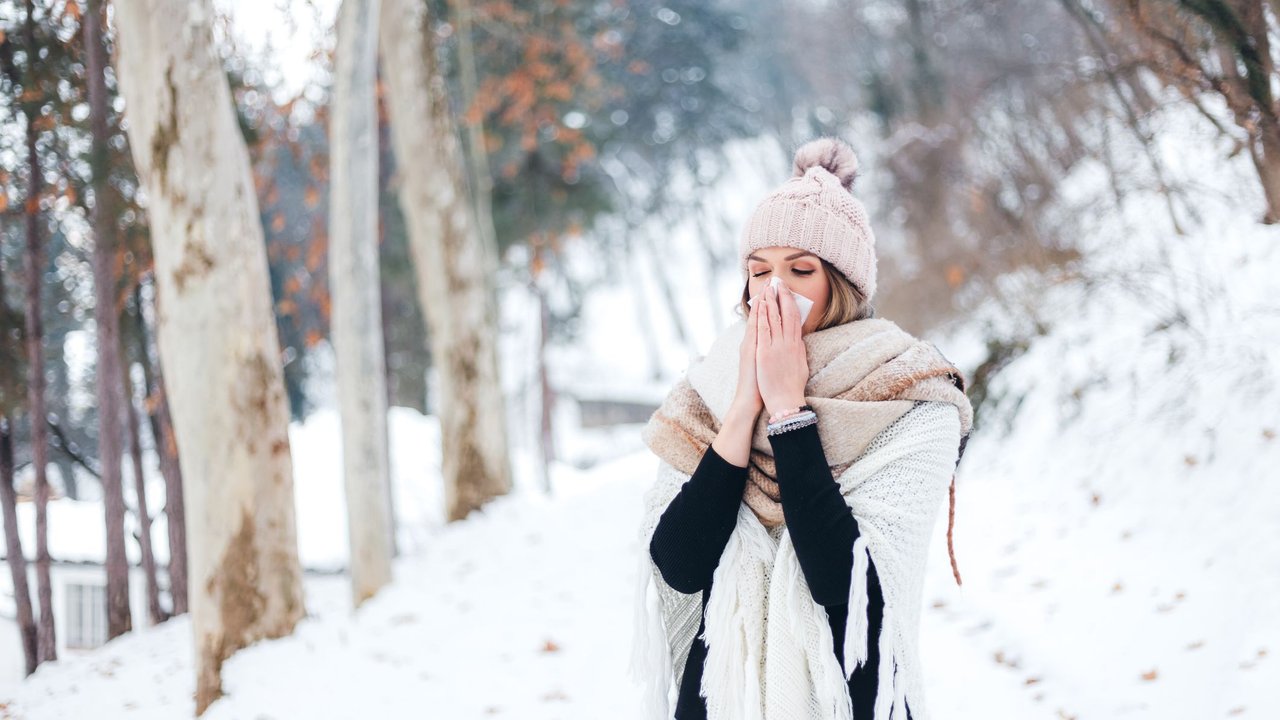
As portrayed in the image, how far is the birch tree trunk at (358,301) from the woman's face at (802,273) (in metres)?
4.70

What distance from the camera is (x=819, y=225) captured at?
6.31 ft

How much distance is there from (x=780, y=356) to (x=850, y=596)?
0.46m

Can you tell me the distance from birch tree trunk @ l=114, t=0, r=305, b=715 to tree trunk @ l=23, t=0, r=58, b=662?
1558 mm

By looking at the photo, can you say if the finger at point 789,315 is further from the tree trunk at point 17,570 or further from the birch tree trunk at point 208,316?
the tree trunk at point 17,570

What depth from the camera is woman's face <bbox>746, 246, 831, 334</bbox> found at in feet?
6.38

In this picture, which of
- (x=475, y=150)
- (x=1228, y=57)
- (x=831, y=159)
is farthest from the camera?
(x=475, y=150)

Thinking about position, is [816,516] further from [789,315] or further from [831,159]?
[831,159]

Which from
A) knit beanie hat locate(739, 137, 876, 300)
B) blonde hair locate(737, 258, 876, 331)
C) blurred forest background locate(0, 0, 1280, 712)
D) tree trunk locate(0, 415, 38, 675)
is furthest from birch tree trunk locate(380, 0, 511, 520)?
blonde hair locate(737, 258, 876, 331)

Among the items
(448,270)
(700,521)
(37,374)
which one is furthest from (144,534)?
(700,521)

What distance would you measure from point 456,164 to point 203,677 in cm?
531

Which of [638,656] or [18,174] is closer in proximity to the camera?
[638,656]

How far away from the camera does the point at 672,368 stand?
3341 centimetres

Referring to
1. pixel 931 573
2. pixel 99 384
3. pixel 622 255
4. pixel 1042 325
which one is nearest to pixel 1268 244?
pixel 1042 325

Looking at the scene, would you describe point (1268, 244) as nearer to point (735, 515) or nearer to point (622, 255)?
point (735, 515)
